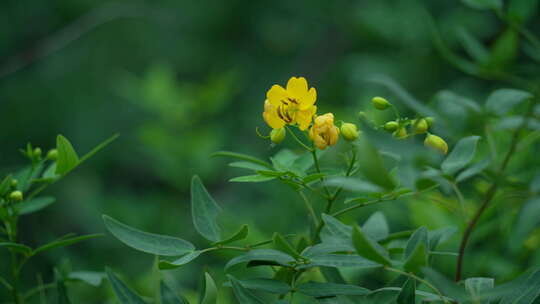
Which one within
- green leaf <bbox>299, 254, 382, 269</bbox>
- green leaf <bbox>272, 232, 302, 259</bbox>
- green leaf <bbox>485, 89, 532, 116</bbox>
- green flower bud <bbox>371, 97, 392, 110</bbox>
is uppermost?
green leaf <bbox>485, 89, 532, 116</bbox>

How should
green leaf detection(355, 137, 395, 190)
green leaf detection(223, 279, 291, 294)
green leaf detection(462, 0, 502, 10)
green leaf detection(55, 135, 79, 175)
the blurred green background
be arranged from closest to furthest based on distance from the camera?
1. green leaf detection(355, 137, 395, 190)
2. green leaf detection(223, 279, 291, 294)
3. green leaf detection(55, 135, 79, 175)
4. green leaf detection(462, 0, 502, 10)
5. the blurred green background

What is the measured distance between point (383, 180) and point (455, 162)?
0.14 m

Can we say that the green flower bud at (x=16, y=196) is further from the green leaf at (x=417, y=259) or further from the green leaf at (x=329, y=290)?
the green leaf at (x=417, y=259)

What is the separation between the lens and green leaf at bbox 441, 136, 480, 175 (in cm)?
59

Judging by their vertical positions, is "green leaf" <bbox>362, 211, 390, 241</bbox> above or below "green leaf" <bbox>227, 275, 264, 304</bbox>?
below

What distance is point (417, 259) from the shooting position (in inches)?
19.9

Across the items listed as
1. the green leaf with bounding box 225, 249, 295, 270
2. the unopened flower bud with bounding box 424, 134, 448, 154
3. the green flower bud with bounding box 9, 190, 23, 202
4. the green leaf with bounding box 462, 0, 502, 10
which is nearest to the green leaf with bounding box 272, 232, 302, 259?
the green leaf with bounding box 225, 249, 295, 270

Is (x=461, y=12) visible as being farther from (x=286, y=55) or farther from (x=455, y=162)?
(x=455, y=162)

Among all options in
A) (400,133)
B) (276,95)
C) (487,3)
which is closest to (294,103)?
(276,95)

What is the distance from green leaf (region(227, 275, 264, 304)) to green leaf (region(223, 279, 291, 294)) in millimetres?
18

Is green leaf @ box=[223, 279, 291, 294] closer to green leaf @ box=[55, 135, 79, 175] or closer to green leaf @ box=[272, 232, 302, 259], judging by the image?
green leaf @ box=[272, 232, 302, 259]

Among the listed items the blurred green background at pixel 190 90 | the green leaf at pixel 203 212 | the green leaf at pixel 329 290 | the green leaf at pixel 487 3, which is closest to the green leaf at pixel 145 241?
the green leaf at pixel 203 212

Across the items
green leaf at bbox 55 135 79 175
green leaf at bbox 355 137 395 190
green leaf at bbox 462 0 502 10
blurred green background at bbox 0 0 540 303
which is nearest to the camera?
green leaf at bbox 355 137 395 190

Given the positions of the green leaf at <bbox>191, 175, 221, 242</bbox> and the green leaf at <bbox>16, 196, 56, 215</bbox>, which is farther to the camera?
the green leaf at <bbox>16, 196, 56, 215</bbox>
